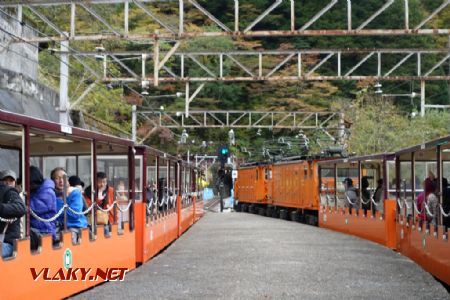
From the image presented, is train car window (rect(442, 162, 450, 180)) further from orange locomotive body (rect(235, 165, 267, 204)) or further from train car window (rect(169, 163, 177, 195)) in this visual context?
orange locomotive body (rect(235, 165, 267, 204))

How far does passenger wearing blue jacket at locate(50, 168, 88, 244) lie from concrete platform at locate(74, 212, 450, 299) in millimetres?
851

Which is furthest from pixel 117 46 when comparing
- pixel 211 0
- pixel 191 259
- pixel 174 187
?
pixel 191 259

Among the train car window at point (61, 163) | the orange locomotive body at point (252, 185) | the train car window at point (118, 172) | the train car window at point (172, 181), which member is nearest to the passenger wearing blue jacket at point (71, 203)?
the train car window at point (61, 163)

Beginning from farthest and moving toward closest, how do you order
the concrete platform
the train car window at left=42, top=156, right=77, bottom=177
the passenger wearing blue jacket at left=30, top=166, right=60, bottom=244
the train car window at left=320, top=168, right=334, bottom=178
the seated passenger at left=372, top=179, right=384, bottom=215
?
the train car window at left=320, top=168, right=334, bottom=178 < the seated passenger at left=372, top=179, right=384, bottom=215 < the train car window at left=42, top=156, right=77, bottom=177 < the concrete platform < the passenger wearing blue jacket at left=30, top=166, right=60, bottom=244

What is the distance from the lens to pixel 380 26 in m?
52.4

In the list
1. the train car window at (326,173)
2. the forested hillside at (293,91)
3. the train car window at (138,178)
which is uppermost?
the forested hillside at (293,91)

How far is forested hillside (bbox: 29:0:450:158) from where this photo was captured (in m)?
43.8

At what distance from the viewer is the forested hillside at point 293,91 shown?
43.8 metres

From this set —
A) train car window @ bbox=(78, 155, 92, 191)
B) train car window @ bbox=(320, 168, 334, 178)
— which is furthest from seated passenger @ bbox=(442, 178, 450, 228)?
train car window @ bbox=(320, 168, 334, 178)

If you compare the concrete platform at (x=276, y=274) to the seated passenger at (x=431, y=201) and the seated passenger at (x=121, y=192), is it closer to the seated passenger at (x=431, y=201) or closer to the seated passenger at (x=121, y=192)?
the seated passenger at (x=431, y=201)

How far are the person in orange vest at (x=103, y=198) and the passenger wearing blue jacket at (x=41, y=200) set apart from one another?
2.35 meters

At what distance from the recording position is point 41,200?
1065 cm

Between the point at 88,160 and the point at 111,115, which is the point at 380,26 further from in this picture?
the point at 88,160

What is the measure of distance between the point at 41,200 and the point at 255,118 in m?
46.7
